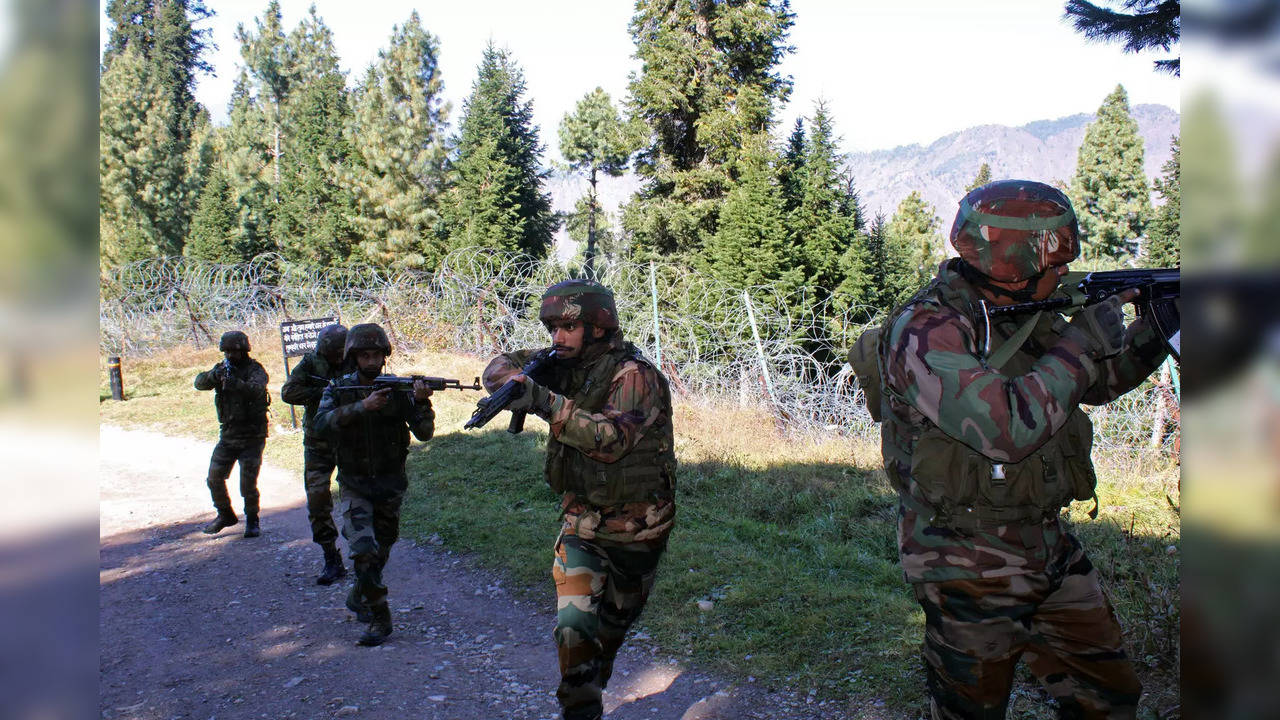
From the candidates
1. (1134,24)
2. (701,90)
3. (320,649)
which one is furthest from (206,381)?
(701,90)

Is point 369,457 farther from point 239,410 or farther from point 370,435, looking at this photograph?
point 239,410

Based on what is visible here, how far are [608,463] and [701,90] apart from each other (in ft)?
73.8

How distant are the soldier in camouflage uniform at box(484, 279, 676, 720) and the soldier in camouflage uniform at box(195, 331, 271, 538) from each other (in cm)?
405

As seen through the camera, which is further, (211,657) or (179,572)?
(179,572)

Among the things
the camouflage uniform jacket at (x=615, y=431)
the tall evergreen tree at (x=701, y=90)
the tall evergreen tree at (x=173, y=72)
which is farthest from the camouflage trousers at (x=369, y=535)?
the tall evergreen tree at (x=173, y=72)

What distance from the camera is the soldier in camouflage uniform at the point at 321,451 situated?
5.80 m

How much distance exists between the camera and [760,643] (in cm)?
439

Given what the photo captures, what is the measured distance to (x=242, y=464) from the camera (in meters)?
6.77

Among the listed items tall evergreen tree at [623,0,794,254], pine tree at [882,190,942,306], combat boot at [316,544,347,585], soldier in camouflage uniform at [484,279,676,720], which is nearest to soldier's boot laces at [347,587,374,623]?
combat boot at [316,544,347,585]

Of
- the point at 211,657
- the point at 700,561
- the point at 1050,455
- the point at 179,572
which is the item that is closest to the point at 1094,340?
the point at 1050,455

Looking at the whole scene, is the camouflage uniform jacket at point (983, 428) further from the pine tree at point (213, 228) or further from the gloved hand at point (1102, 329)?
the pine tree at point (213, 228)
